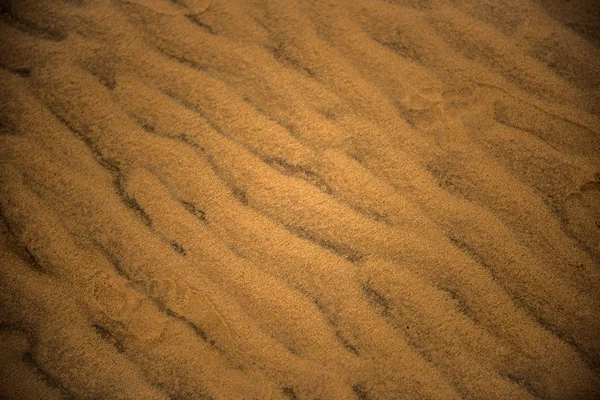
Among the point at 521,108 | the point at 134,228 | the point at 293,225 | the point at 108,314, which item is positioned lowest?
the point at 108,314

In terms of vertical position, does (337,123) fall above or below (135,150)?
above

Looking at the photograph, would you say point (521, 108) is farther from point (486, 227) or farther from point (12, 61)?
point (12, 61)

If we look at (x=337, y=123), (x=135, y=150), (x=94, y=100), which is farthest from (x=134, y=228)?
(x=337, y=123)

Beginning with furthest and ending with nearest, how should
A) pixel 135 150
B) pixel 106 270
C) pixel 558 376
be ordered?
1. pixel 135 150
2. pixel 106 270
3. pixel 558 376

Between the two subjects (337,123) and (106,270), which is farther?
(337,123)

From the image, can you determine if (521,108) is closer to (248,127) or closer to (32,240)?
(248,127)

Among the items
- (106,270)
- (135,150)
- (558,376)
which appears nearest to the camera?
(558,376)
